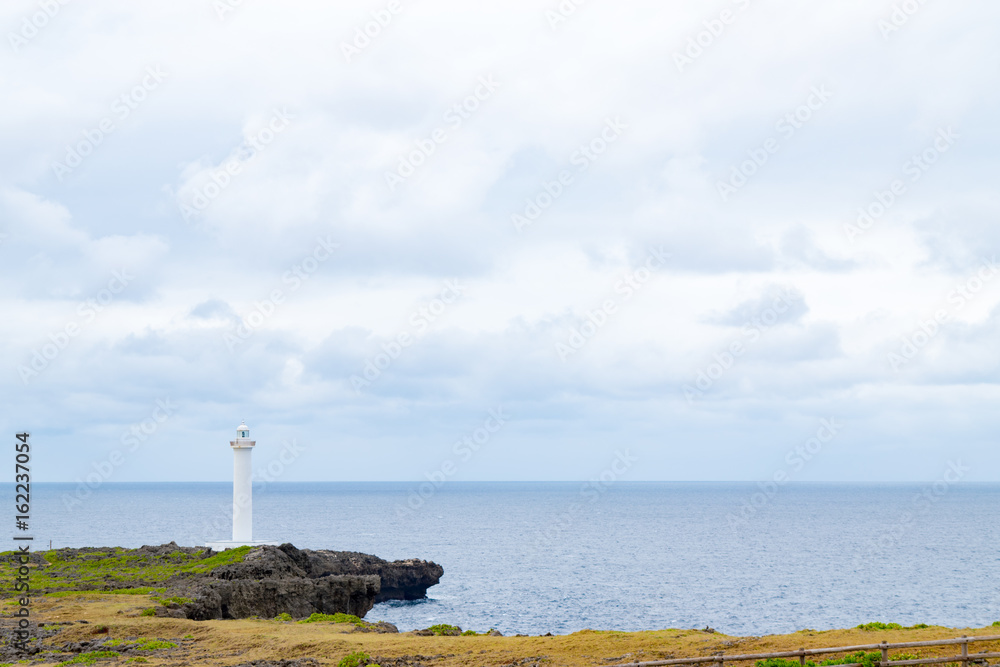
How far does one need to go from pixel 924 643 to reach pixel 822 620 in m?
49.2

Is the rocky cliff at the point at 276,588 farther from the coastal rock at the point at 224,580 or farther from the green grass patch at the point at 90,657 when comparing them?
the green grass patch at the point at 90,657

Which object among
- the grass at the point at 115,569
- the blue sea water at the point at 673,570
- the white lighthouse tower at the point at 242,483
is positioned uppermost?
the white lighthouse tower at the point at 242,483

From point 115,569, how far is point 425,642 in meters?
31.7

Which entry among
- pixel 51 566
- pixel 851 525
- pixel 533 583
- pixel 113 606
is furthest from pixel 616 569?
pixel 851 525

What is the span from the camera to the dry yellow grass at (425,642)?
1120 inches

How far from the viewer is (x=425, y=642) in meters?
34.1

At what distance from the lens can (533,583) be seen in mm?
90875

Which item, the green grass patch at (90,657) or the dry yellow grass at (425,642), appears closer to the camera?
the dry yellow grass at (425,642)

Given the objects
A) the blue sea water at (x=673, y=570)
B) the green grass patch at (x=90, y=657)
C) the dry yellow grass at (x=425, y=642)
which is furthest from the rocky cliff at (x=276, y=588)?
the blue sea water at (x=673, y=570)

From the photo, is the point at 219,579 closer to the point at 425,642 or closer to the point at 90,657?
the point at 90,657

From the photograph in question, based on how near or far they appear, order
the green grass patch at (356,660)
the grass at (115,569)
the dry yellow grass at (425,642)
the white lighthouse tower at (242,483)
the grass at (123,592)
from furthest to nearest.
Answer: the white lighthouse tower at (242,483) < the grass at (115,569) < the grass at (123,592) < the green grass patch at (356,660) < the dry yellow grass at (425,642)

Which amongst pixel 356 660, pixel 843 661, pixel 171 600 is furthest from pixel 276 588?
pixel 843 661

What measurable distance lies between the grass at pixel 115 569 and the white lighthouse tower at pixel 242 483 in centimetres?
404

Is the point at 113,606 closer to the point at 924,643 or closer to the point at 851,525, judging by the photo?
the point at 924,643
